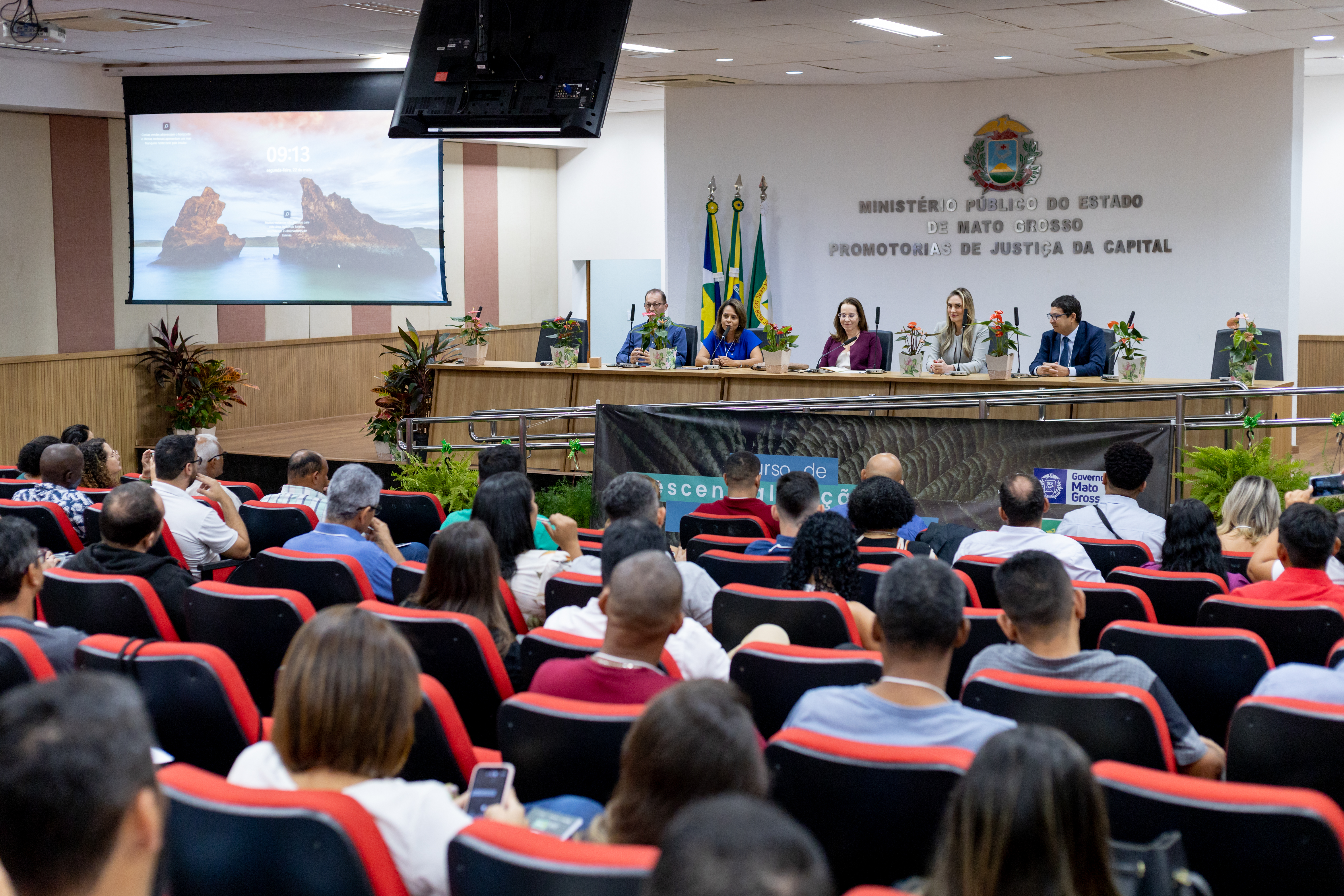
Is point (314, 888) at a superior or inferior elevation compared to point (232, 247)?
inferior

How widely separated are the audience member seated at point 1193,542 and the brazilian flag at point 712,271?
304 inches

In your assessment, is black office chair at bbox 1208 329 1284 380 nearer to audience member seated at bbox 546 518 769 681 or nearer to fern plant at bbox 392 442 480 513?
fern plant at bbox 392 442 480 513

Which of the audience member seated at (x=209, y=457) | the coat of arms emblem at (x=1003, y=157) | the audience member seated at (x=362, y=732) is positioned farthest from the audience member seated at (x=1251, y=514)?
the coat of arms emblem at (x=1003, y=157)

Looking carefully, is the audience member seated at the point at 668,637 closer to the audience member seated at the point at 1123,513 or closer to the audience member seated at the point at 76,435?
the audience member seated at the point at 1123,513

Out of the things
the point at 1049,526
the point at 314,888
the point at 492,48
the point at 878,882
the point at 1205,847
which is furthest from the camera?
the point at 492,48

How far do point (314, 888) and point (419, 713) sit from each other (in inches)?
30.5

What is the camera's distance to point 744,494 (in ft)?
18.7

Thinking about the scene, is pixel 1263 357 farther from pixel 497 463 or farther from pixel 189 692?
pixel 189 692

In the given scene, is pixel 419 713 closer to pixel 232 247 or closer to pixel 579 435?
pixel 579 435

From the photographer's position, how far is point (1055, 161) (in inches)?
425

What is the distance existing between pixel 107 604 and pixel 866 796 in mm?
2450

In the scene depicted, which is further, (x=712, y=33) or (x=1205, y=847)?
(x=712, y=33)

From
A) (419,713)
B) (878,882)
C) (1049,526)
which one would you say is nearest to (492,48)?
(1049,526)

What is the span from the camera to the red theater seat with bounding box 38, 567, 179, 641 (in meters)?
3.58
